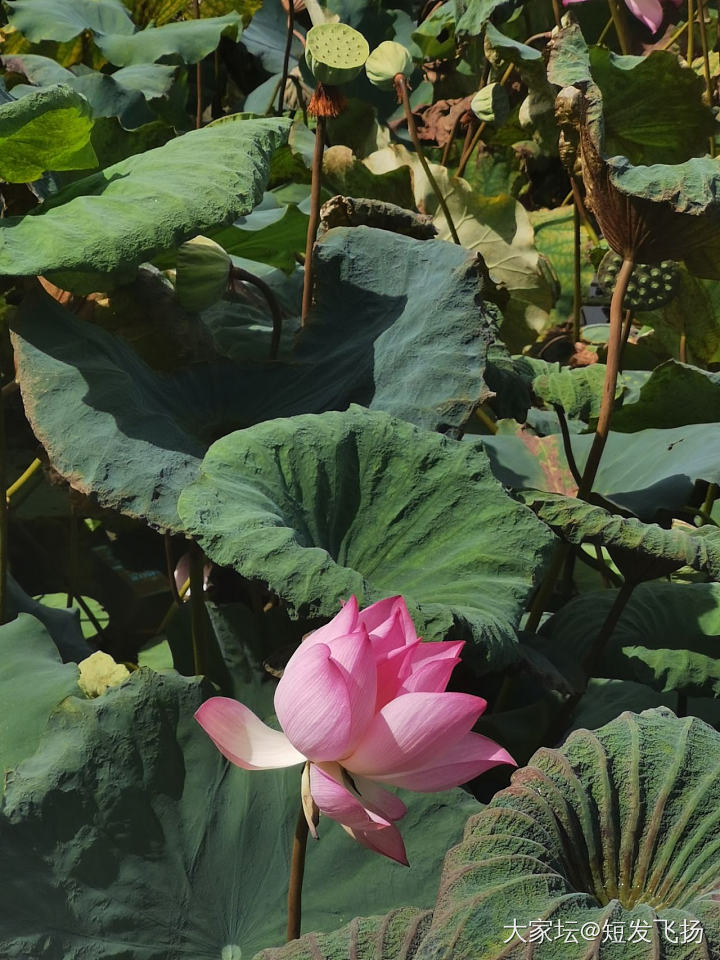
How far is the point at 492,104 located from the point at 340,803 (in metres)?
1.52

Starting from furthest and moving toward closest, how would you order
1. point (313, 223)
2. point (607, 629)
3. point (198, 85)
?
point (198, 85), point (313, 223), point (607, 629)

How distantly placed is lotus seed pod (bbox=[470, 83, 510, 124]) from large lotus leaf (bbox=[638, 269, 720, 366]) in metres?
0.41

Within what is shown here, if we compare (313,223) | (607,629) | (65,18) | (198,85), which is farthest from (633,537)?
(198,85)

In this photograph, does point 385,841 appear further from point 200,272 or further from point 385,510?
point 200,272

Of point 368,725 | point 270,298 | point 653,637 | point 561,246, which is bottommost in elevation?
point 561,246

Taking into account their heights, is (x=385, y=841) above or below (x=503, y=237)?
above

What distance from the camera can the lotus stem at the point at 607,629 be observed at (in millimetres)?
981

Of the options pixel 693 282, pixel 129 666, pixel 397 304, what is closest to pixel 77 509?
pixel 129 666

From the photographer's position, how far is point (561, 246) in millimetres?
2332

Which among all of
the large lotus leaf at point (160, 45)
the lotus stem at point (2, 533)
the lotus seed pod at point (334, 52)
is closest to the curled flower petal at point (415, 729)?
the lotus stem at point (2, 533)

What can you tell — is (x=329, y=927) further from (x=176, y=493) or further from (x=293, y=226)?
(x=293, y=226)

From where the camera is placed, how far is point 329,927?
2.54ft

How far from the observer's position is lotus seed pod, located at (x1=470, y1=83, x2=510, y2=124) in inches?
70.7

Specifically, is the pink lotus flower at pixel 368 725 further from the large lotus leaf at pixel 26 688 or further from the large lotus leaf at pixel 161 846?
the large lotus leaf at pixel 26 688
